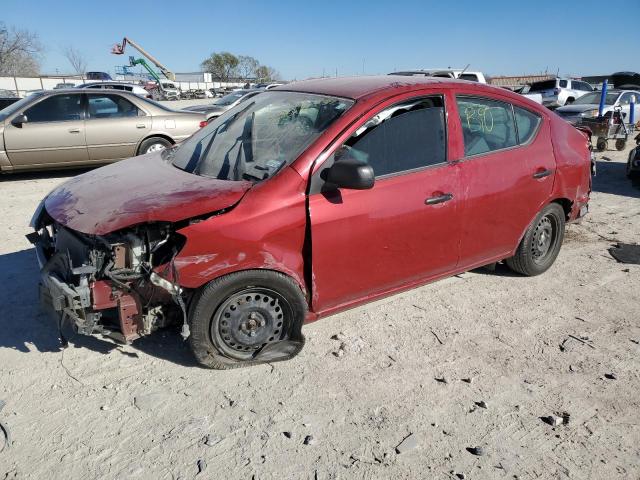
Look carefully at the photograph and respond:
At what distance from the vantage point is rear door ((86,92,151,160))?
855 centimetres

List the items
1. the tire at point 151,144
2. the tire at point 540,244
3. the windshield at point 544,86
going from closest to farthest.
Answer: the tire at point 540,244, the tire at point 151,144, the windshield at point 544,86

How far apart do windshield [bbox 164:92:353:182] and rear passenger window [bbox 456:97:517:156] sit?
0.99m

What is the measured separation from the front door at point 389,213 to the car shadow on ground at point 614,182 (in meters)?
5.90

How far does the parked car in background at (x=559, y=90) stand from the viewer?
22188 millimetres

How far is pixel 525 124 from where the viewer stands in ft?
14.0

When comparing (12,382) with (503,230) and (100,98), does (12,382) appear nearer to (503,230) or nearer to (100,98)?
(503,230)

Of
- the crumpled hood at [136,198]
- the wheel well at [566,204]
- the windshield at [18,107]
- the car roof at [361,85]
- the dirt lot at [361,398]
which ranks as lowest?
the dirt lot at [361,398]

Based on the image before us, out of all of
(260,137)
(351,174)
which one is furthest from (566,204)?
(260,137)

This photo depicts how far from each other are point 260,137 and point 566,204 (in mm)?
2915

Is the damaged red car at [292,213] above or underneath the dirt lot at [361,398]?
above

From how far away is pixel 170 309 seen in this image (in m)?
3.07

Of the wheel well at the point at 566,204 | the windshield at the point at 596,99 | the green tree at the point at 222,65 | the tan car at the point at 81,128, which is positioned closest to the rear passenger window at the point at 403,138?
the wheel well at the point at 566,204

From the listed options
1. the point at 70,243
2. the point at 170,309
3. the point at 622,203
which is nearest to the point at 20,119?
the point at 70,243

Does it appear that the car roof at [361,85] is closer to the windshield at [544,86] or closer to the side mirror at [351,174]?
the side mirror at [351,174]
